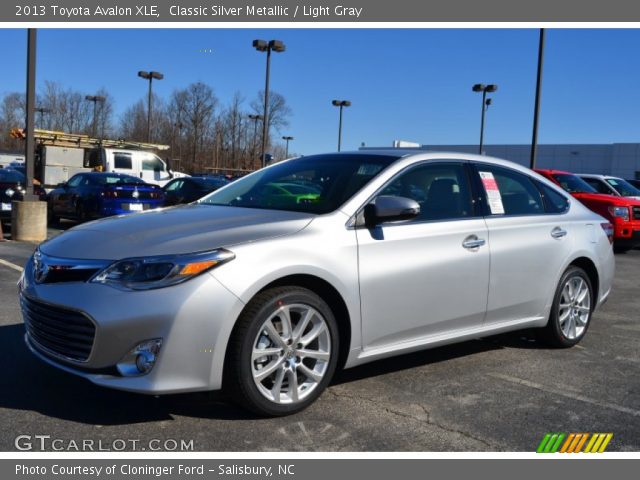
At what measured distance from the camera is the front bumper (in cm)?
342

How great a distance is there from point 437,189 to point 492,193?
0.58 m

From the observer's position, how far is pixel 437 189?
15.9 feet

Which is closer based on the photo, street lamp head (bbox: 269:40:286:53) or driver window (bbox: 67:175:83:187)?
driver window (bbox: 67:175:83:187)

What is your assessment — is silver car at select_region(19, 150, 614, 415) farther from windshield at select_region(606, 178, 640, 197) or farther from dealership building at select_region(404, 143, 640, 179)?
dealership building at select_region(404, 143, 640, 179)

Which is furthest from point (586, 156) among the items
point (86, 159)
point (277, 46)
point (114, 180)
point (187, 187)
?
point (114, 180)

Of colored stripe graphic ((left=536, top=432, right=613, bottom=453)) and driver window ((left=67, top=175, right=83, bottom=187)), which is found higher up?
driver window ((left=67, top=175, right=83, bottom=187))

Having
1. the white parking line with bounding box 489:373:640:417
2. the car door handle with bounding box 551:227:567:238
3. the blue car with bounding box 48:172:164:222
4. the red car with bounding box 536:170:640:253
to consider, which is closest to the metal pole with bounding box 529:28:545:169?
the red car with bounding box 536:170:640:253

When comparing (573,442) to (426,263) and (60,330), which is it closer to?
(426,263)

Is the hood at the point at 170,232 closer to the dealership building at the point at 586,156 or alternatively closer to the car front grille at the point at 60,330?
the car front grille at the point at 60,330

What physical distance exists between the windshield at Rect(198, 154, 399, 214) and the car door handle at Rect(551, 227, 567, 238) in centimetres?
164

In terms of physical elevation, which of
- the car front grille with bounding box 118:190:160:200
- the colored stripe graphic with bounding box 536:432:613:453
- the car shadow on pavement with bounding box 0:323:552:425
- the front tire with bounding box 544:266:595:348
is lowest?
the car shadow on pavement with bounding box 0:323:552:425

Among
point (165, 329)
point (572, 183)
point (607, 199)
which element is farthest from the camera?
point (572, 183)

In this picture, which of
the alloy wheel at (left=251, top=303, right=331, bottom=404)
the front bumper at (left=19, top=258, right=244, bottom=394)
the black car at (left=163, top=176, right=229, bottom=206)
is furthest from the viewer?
the black car at (left=163, top=176, right=229, bottom=206)

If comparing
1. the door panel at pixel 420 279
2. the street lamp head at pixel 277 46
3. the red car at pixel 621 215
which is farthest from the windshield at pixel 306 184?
the street lamp head at pixel 277 46
